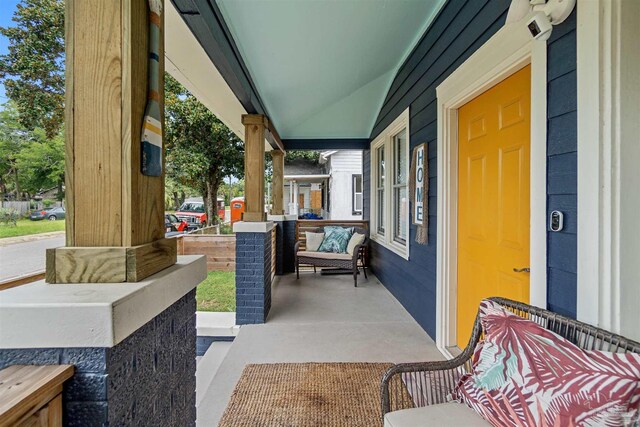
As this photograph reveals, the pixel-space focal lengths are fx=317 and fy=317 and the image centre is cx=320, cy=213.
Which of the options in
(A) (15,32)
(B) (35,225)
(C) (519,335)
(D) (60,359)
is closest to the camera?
A: (D) (60,359)

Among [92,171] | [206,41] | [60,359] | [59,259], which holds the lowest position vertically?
[60,359]

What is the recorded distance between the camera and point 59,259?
79 centimetres

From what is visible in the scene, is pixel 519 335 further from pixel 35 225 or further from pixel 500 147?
pixel 35 225

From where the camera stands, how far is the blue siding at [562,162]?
52.3 inches

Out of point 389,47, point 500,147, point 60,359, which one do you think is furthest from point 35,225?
point 389,47

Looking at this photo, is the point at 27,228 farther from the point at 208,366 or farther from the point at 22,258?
the point at 208,366

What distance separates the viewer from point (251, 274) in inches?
131

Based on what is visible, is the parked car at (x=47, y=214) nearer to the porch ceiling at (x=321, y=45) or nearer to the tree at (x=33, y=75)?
the tree at (x=33, y=75)

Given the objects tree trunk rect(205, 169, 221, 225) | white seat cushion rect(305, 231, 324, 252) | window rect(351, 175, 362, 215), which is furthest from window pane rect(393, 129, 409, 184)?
tree trunk rect(205, 169, 221, 225)

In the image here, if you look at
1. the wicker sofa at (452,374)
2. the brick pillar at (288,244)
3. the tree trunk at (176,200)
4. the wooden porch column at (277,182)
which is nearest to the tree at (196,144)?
the tree trunk at (176,200)

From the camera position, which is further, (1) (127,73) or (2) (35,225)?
(2) (35,225)

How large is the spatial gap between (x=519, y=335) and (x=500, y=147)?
1.24 m

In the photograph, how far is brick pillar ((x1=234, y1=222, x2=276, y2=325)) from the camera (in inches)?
129

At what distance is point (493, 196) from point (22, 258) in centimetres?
232
